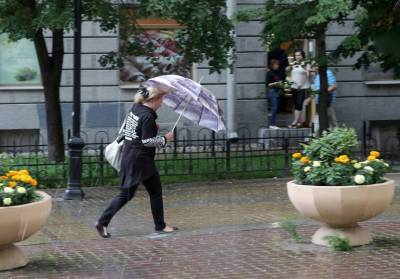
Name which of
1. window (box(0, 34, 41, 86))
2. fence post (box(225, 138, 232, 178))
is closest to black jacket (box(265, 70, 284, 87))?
fence post (box(225, 138, 232, 178))

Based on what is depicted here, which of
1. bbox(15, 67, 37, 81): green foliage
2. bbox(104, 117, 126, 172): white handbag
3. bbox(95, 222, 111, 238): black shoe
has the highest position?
bbox(15, 67, 37, 81): green foliage

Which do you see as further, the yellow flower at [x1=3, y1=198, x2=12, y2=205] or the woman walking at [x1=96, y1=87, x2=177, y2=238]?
the woman walking at [x1=96, y1=87, x2=177, y2=238]

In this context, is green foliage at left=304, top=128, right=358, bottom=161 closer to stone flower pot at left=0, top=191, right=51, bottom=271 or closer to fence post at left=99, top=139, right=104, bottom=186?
stone flower pot at left=0, top=191, right=51, bottom=271

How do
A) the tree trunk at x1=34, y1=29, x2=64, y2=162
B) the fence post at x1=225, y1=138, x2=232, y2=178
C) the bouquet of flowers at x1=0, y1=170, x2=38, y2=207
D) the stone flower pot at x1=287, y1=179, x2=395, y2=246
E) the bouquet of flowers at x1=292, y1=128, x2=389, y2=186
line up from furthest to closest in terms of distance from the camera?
the tree trunk at x1=34, y1=29, x2=64, y2=162 → the fence post at x1=225, y1=138, x2=232, y2=178 → the bouquet of flowers at x1=292, y1=128, x2=389, y2=186 → the stone flower pot at x1=287, y1=179, x2=395, y2=246 → the bouquet of flowers at x1=0, y1=170, x2=38, y2=207

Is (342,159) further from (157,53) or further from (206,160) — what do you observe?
(157,53)

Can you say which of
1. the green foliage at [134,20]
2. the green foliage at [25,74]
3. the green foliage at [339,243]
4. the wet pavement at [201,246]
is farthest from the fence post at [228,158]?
the green foliage at [25,74]

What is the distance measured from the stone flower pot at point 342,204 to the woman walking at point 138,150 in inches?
65.5

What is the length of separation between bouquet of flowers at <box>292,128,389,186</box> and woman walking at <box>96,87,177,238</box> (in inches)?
63.3

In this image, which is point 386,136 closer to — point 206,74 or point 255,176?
point 206,74

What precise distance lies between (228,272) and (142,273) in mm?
765

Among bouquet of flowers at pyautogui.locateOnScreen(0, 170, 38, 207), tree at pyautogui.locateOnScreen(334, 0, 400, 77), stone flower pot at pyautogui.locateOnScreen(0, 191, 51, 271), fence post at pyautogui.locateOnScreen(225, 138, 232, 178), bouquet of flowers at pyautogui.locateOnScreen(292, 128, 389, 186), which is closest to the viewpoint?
tree at pyautogui.locateOnScreen(334, 0, 400, 77)

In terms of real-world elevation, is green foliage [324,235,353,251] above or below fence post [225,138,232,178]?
below

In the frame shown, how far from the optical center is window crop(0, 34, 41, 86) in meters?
17.4

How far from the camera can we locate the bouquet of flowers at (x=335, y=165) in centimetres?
671
